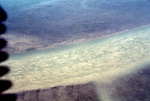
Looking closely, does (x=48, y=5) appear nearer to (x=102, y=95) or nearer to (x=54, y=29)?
(x=54, y=29)

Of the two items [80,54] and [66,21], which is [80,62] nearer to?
[80,54]

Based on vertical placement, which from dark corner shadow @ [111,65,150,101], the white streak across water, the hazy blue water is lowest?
the hazy blue water

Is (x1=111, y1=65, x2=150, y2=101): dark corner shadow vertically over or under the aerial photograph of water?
over

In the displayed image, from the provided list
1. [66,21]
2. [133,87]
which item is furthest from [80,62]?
[66,21]

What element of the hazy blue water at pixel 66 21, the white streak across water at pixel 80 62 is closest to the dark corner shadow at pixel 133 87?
the white streak across water at pixel 80 62

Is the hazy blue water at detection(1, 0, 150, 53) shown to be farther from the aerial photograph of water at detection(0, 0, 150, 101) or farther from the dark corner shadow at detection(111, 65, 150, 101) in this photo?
the dark corner shadow at detection(111, 65, 150, 101)

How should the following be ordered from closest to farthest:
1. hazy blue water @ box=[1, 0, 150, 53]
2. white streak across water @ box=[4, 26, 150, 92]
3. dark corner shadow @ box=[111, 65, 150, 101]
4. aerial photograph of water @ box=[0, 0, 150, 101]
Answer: dark corner shadow @ box=[111, 65, 150, 101] < aerial photograph of water @ box=[0, 0, 150, 101] < white streak across water @ box=[4, 26, 150, 92] < hazy blue water @ box=[1, 0, 150, 53]

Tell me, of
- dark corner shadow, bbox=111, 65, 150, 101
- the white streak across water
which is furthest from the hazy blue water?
dark corner shadow, bbox=111, 65, 150, 101
